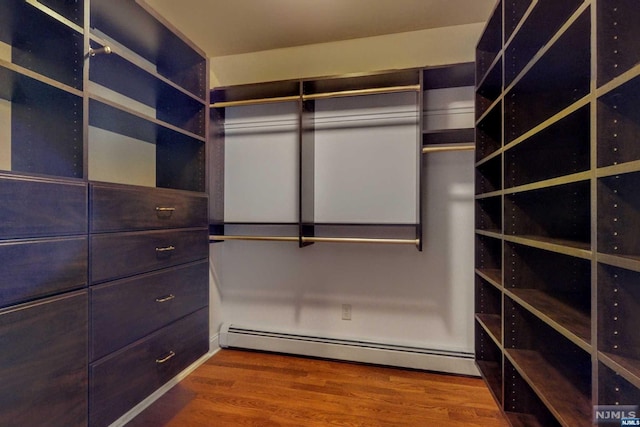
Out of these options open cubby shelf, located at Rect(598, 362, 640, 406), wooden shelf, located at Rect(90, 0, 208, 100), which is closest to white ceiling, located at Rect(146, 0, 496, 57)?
wooden shelf, located at Rect(90, 0, 208, 100)

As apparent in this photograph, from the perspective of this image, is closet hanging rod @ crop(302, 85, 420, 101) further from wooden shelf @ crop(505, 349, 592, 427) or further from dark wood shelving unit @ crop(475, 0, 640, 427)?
wooden shelf @ crop(505, 349, 592, 427)

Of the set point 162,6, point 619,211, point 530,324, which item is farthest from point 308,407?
point 162,6

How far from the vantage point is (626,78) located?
24.7 inches

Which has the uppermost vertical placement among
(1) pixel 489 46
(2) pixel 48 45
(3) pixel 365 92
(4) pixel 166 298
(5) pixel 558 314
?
(1) pixel 489 46

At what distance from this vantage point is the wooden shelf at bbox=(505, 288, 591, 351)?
2.68ft

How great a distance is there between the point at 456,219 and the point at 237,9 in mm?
1938

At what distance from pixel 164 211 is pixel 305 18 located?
4.87 feet

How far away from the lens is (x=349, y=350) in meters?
2.22

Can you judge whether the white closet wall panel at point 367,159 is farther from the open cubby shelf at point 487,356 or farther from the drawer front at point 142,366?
the drawer front at point 142,366

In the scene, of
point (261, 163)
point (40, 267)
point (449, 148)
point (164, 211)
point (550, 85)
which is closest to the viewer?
point (40, 267)

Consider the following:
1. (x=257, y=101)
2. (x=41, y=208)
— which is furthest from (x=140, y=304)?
(x=257, y=101)

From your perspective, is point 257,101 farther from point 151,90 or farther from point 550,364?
point 550,364

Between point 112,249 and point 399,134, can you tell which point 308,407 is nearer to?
point 112,249

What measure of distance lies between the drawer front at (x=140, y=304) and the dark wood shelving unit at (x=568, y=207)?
1.54 metres
